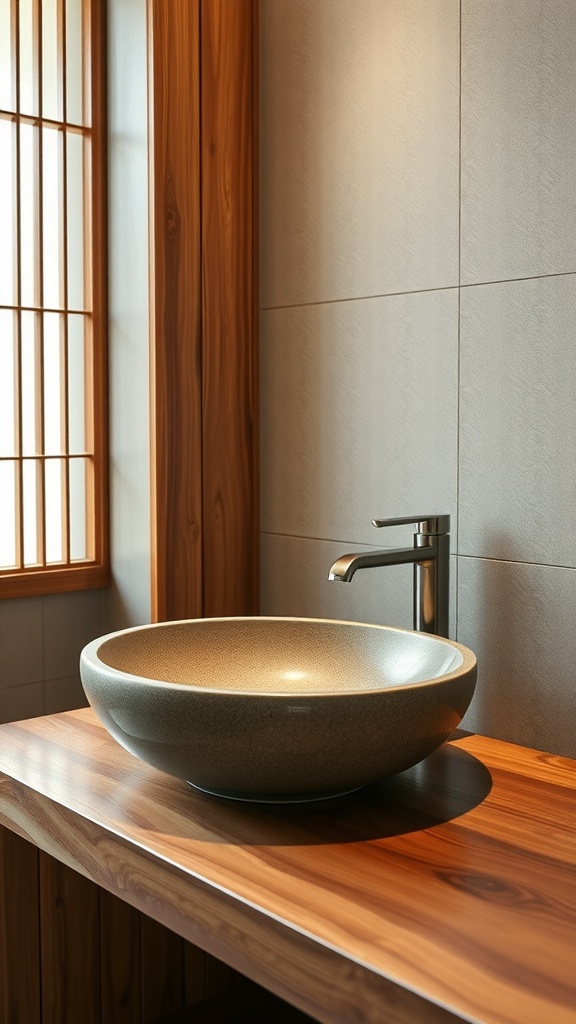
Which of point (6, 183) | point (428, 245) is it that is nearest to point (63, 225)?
point (6, 183)

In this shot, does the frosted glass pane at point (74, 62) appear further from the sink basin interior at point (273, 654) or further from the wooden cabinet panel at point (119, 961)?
the wooden cabinet panel at point (119, 961)

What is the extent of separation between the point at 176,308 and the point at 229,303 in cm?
11

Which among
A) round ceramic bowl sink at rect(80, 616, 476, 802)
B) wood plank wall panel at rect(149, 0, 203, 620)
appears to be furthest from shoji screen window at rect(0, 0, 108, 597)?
round ceramic bowl sink at rect(80, 616, 476, 802)

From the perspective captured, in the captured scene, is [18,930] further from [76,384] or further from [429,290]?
[429,290]

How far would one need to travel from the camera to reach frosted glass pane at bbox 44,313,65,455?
6.30ft

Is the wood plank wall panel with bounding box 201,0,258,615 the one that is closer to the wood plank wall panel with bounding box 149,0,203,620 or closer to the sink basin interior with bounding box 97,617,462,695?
the wood plank wall panel with bounding box 149,0,203,620

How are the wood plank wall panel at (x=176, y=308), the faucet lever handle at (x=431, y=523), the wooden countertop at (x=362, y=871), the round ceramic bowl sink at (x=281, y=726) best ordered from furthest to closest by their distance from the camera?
the wood plank wall panel at (x=176, y=308) < the faucet lever handle at (x=431, y=523) < the round ceramic bowl sink at (x=281, y=726) < the wooden countertop at (x=362, y=871)

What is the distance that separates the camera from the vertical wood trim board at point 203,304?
5.85ft

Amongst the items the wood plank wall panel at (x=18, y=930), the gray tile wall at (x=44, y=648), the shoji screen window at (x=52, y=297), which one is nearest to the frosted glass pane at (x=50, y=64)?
the shoji screen window at (x=52, y=297)

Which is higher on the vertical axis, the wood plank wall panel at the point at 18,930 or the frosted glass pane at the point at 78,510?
the frosted glass pane at the point at 78,510

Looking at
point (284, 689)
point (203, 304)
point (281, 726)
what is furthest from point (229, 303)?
point (281, 726)

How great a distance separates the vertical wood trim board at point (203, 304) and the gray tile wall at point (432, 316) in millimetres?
44

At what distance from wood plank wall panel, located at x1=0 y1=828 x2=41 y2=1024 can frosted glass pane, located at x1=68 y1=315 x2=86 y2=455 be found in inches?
32.9

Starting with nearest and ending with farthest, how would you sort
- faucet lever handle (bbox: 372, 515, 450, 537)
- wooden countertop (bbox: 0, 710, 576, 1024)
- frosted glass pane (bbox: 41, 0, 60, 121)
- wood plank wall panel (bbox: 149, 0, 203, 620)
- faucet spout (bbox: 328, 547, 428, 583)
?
wooden countertop (bbox: 0, 710, 576, 1024), faucet spout (bbox: 328, 547, 428, 583), faucet lever handle (bbox: 372, 515, 450, 537), wood plank wall panel (bbox: 149, 0, 203, 620), frosted glass pane (bbox: 41, 0, 60, 121)
